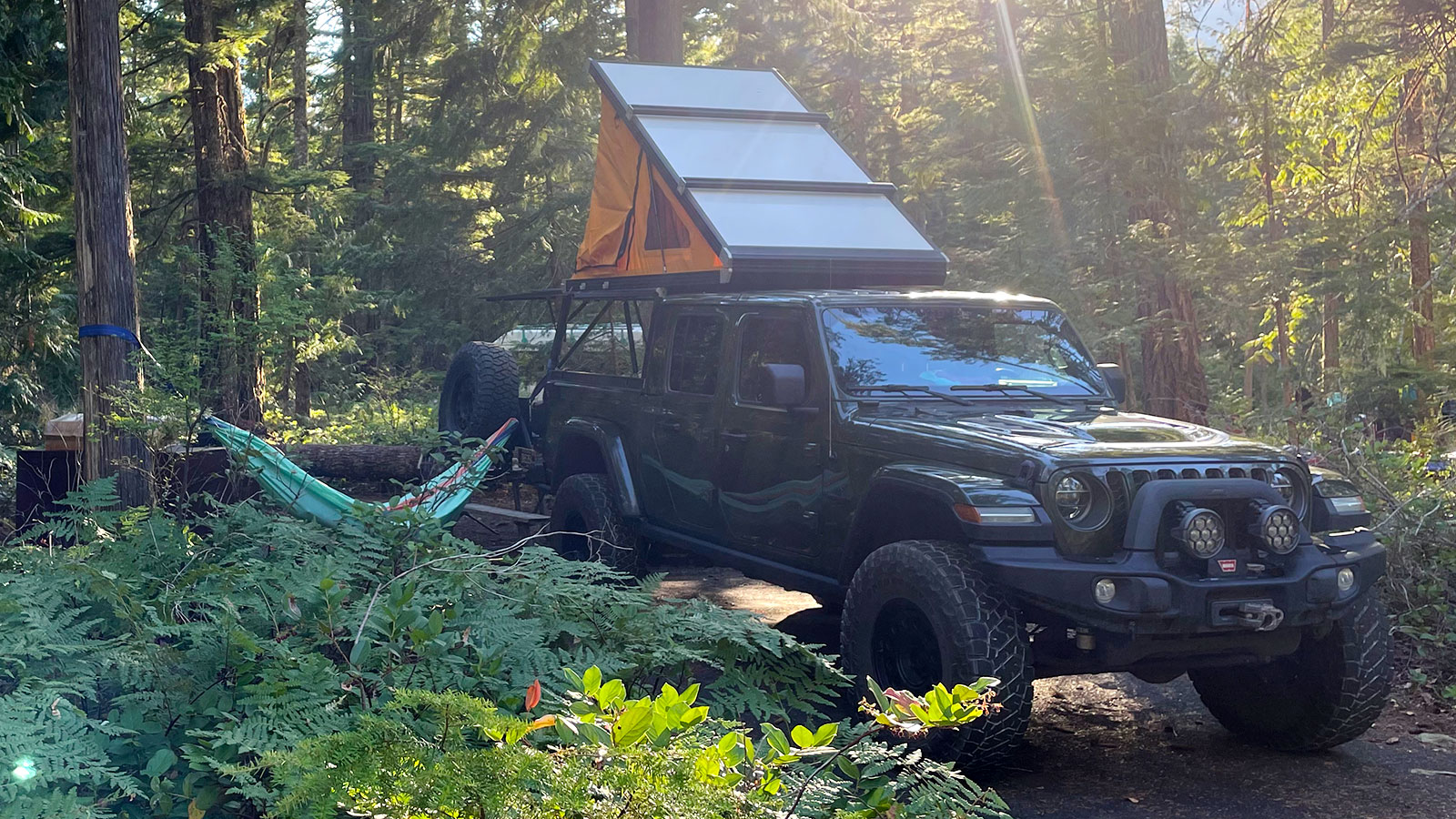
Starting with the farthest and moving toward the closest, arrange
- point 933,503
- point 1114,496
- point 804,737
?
point 933,503 < point 1114,496 < point 804,737

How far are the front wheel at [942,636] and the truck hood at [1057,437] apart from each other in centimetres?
52

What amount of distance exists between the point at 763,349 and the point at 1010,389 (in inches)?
53.6

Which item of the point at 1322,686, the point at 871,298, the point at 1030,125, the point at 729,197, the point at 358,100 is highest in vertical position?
the point at 358,100

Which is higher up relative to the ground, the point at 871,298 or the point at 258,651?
the point at 871,298

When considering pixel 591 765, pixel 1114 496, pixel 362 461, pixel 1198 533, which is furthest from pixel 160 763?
pixel 362 461

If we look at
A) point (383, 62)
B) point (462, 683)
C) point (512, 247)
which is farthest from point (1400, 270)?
point (512, 247)

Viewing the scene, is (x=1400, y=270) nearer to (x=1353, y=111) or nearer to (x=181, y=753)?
(x=1353, y=111)

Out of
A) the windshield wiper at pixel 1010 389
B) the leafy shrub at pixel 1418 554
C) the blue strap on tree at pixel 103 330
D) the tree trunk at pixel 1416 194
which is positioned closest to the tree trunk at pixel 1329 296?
the tree trunk at pixel 1416 194

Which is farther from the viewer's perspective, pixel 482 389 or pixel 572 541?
pixel 482 389

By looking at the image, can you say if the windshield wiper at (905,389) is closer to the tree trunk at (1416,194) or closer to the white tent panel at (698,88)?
the white tent panel at (698,88)

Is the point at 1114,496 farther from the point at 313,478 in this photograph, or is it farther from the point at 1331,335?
the point at 1331,335

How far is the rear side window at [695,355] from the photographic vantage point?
7.02 metres

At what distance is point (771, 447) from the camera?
6363mm

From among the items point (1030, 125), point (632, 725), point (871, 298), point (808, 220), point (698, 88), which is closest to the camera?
point (632, 725)
